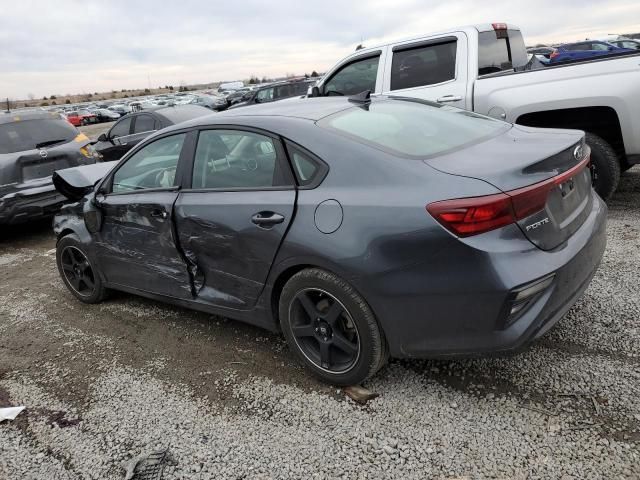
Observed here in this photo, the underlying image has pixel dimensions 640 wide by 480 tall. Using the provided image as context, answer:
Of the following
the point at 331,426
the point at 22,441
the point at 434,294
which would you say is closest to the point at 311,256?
the point at 434,294

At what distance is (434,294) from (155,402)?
1.81m

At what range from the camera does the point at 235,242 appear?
3131 millimetres

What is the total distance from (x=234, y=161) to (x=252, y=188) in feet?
0.94

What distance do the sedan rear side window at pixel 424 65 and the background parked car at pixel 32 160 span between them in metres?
4.54

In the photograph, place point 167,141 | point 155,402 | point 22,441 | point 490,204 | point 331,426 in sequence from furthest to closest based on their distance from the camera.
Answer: point 167,141 → point 155,402 → point 22,441 → point 331,426 → point 490,204

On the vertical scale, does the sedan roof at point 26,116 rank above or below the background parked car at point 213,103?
above

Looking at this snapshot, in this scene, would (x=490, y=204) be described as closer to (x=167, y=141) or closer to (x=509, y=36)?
(x=167, y=141)

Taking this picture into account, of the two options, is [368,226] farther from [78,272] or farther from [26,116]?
[26,116]

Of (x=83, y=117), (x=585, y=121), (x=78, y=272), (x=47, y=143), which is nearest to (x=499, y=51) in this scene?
(x=585, y=121)

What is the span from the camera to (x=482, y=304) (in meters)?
2.36

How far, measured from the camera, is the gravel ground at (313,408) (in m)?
2.39

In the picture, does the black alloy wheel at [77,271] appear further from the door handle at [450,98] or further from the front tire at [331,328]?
the door handle at [450,98]

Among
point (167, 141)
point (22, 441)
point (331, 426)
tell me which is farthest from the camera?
point (167, 141)

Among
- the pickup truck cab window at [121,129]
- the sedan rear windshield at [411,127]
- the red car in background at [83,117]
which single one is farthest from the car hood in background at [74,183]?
the red car in background at [83,117]
